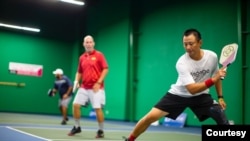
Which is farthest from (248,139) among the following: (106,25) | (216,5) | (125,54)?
(106,25)

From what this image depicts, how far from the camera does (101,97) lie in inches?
305

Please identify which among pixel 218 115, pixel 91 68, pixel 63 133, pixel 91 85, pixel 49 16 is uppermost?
pixel 49 16

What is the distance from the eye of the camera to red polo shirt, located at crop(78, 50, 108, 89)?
7.84 metres

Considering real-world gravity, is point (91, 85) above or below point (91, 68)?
below

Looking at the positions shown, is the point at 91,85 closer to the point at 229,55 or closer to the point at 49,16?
the point at 229,55

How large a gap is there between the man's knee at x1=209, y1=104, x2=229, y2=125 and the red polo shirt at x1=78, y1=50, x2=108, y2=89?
11.6ft

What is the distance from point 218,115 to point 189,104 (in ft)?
1.27

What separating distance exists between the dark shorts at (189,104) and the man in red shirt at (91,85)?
2854 mm

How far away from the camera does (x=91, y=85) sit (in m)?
7.83

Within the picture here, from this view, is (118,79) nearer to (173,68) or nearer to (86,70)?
(173,68)

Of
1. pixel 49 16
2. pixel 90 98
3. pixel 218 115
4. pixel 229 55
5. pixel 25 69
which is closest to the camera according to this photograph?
pixel 218 115

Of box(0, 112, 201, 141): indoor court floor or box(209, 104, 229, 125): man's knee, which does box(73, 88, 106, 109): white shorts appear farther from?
box(209, 104, 229, 125): man's knee

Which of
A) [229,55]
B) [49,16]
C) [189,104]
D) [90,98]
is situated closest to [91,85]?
[90,98]

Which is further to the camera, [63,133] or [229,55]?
[63,133]
